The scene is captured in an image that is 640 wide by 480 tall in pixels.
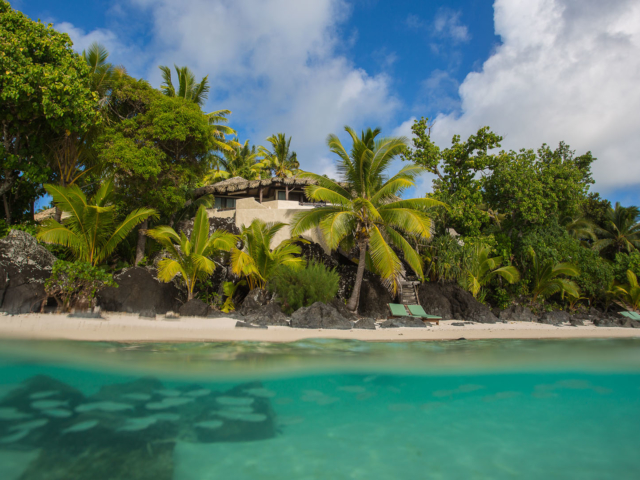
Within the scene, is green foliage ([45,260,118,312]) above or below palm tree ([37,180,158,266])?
below

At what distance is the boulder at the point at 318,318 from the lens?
10.5 meters

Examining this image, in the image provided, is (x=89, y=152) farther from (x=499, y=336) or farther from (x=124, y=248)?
(x=499, y=336)

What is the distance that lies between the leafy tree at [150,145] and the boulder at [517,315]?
43.9 ft

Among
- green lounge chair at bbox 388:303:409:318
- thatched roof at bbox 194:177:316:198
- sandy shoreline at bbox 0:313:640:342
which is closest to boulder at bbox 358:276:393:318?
green lounge chair at bbox 388:303:409:318

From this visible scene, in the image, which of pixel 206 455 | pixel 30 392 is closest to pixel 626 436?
pixel 206 455

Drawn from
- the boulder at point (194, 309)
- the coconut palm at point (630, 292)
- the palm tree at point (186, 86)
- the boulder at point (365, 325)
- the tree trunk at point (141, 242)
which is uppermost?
the palm tree at point (186, 86)

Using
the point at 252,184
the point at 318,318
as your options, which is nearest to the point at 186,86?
the point at 252,184

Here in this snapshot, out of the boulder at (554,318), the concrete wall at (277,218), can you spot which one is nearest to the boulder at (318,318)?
the concrete wall at (277,218)

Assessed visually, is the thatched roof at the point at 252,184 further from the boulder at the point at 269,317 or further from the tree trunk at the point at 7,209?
the boulder at the point at 269,317

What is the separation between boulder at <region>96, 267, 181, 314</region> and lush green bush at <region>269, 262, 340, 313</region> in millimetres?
3415

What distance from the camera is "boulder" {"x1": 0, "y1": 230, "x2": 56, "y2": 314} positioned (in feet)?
33.9

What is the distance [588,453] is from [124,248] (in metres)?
15.7

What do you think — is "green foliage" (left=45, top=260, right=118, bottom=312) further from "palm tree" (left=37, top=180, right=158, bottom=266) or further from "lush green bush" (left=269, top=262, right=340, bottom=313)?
"lush green bush" (left=269, top=262, right=340, bottom=313)

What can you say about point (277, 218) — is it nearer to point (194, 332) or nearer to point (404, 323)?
point (404, 323)
